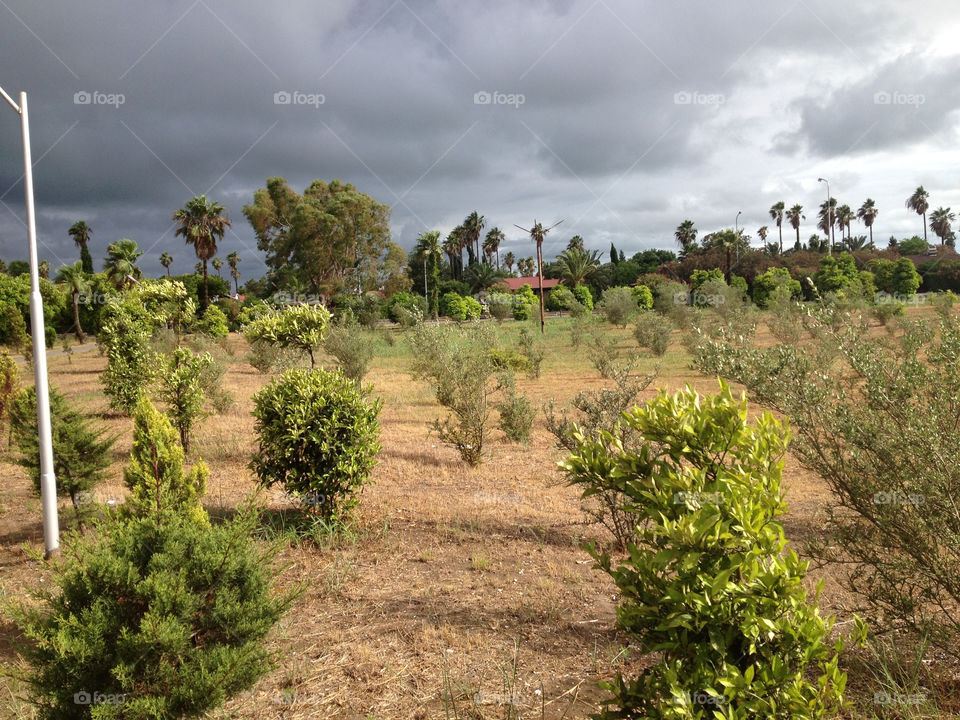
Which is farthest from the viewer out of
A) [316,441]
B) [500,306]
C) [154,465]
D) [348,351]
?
[500,306]

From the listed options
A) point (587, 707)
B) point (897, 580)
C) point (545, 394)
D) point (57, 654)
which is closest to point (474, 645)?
point (587, 707)

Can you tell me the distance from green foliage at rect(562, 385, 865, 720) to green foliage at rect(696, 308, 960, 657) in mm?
1551

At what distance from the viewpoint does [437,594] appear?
4.87 meters

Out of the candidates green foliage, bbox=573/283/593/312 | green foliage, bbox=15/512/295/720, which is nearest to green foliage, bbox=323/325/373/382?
green foliage, bbox=15/512/295/720

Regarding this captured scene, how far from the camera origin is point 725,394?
243 centimetres

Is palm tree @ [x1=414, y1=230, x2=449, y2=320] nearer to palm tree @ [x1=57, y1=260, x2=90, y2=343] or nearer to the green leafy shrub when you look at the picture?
the green leafy shrub

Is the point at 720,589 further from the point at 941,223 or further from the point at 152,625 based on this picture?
the point at 941,223

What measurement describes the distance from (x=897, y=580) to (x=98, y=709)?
429cm

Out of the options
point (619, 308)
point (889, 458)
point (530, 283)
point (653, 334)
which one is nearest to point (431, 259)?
point (530, 283)

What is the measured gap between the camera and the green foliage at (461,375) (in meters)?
9.97

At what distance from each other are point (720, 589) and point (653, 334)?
24.3 m

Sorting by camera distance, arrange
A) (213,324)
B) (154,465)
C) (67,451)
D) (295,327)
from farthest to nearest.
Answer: (213,324) < (295,327) < (67,451) < (154,465)

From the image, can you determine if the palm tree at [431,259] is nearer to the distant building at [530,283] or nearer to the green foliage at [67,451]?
the distant building at [530,283]

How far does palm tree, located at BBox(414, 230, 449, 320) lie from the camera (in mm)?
59156
